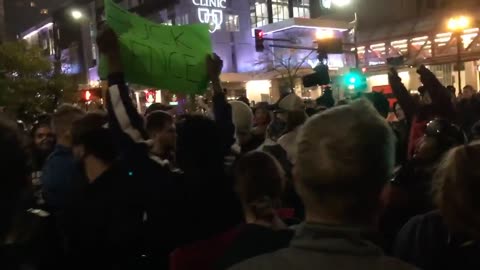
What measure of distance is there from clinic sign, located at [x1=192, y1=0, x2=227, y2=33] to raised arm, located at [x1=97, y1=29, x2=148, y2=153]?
40.5m

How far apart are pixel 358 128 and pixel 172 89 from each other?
9.16ft

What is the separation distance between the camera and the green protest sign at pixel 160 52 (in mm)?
4012

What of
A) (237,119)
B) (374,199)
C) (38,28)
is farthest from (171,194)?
(38,28)

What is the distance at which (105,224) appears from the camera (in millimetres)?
3330

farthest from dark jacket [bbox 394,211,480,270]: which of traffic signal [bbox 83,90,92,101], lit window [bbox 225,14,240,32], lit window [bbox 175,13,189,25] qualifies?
lit window [bbox 225,14,240,32]

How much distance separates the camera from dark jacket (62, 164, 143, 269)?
3320 mm

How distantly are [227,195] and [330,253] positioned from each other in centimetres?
177

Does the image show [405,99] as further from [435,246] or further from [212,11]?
[212,11]

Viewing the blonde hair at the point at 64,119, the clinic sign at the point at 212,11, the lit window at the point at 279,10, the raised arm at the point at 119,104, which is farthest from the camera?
the lit window at the point at 279,10

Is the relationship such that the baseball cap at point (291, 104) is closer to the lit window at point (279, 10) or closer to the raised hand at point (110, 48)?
the raised hand at point (110, 48)

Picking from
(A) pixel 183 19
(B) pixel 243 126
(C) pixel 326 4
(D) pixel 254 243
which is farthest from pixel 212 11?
(D) pixel 254 243

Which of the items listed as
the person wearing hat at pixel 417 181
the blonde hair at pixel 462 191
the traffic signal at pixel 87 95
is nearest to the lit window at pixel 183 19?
the traffic signal at pixel 87 95

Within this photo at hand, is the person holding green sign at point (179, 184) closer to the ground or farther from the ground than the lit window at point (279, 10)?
closer to the ground

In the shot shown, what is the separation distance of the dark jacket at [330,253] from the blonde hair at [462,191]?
785 millimetres
